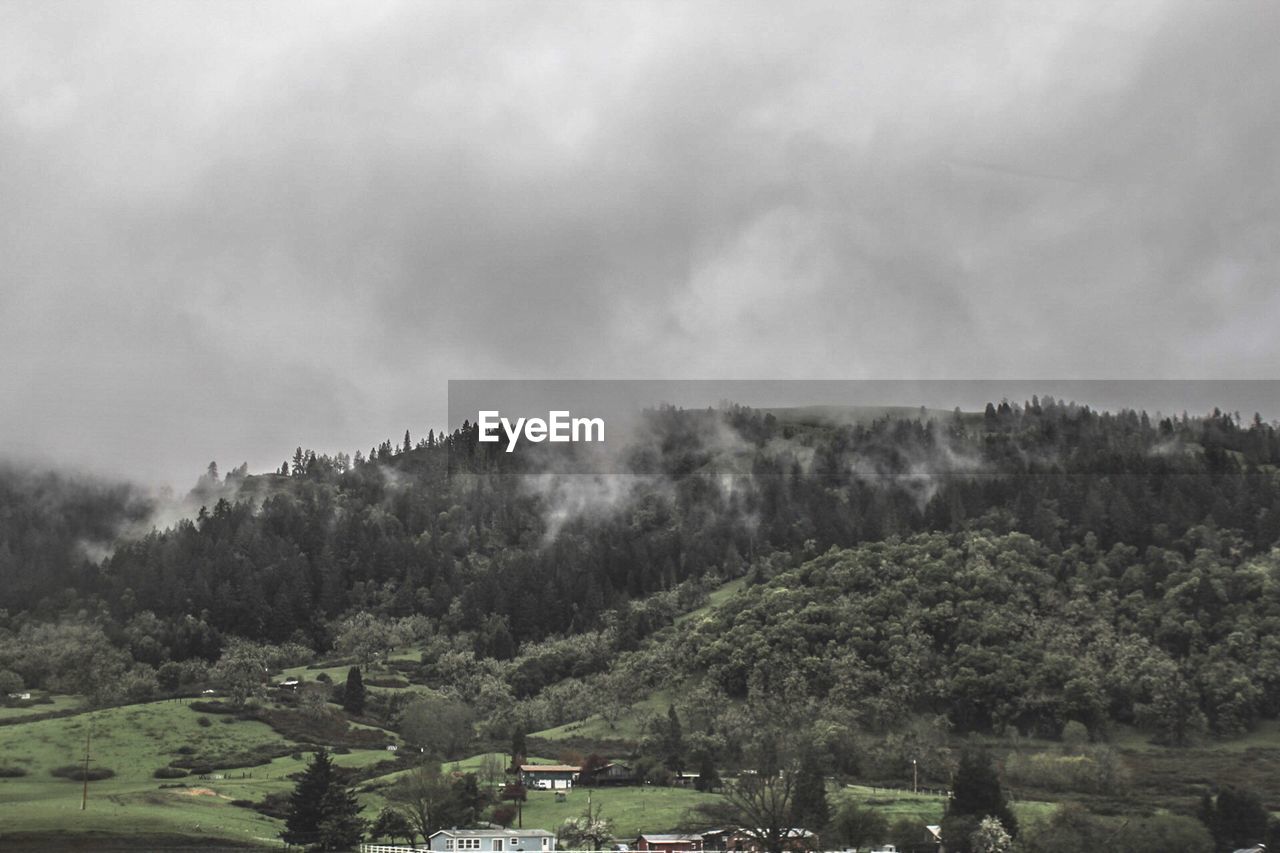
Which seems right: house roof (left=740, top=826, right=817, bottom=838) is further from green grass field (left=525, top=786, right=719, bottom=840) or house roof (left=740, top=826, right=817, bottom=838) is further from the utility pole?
the utility pole

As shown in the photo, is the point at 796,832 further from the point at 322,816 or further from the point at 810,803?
the point at 322,816

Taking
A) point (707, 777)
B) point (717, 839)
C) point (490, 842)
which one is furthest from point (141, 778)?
point (717, 839)

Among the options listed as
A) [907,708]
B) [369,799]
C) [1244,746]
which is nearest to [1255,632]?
[1244,746]

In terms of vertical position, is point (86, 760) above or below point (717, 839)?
above

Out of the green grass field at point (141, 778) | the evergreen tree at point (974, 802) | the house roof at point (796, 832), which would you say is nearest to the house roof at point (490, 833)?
the green grass field at point (141, 778)

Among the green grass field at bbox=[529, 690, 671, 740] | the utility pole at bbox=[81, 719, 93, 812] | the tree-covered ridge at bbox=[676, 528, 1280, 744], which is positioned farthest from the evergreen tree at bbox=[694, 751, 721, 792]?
the utility pole at bbox=[81, 719, 93, 812]

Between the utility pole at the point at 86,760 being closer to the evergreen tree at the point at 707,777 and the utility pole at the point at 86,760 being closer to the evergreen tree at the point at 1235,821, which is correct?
the evergreen tree at the point at 707,777

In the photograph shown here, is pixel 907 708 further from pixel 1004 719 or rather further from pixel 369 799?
pixel 369 799
